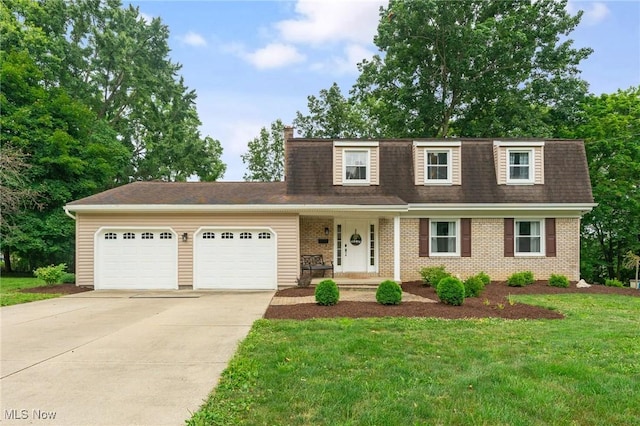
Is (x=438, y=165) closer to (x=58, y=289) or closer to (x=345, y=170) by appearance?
(x=345, y=170)

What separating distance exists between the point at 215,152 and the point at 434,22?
17271 mm

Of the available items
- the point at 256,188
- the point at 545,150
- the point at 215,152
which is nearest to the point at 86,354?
the point at 256,188

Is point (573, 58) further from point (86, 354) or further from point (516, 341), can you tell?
point (86, 354)

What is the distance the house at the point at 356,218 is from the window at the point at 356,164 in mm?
38

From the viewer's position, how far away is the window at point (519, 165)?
1470cm

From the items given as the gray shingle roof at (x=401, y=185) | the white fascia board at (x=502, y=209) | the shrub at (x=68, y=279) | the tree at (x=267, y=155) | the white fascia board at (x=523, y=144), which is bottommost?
the shrub at (x=68, y=279)

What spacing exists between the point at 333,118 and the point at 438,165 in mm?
15977

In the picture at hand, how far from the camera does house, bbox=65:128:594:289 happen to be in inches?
491

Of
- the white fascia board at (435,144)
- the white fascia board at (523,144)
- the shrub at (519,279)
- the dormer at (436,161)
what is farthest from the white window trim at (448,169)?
the shrub at (519,279)

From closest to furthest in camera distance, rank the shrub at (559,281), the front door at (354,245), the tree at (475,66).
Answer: the shrub at (559,281)
the front door at (354,245)
the tree at (475,66)

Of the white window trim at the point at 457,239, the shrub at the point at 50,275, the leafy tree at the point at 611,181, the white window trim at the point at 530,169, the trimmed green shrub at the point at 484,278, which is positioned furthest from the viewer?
the leafy tree at the point at 611,181

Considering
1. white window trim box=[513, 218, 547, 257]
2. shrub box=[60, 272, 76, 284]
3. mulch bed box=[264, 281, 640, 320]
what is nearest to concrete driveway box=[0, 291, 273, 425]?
mulch bed box=[264, 281, 640, 320]

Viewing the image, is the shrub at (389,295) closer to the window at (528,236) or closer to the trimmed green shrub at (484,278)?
the trimmed green shrub at (484,278)

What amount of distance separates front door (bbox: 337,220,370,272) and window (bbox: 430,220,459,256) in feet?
8.10
